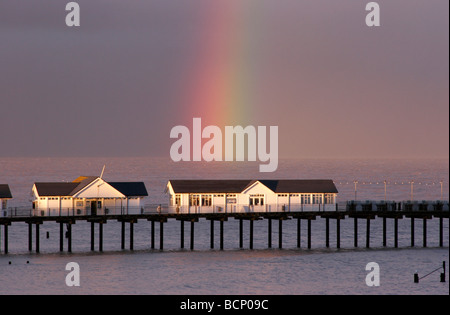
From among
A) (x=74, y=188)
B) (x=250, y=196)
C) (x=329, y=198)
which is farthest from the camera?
(x=329, y=198)

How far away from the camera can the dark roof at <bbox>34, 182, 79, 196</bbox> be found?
346 feet

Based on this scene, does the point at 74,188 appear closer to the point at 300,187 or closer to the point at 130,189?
the point at 130,189

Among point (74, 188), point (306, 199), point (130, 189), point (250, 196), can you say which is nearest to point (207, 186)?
point (250, 196)

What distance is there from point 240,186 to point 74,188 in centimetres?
1756

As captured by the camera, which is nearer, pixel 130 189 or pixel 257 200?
pixel 130 189

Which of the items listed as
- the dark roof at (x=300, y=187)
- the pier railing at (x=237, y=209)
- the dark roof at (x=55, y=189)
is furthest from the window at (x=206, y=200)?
the dark roof at (x=55, y=189)

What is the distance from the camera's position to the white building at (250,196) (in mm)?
109438

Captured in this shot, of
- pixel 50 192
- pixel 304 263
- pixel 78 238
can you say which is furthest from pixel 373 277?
pixel 78 238

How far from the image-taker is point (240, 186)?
365 ft

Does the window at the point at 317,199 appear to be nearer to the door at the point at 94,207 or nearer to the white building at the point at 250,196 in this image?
the white building at the point at 250,196
